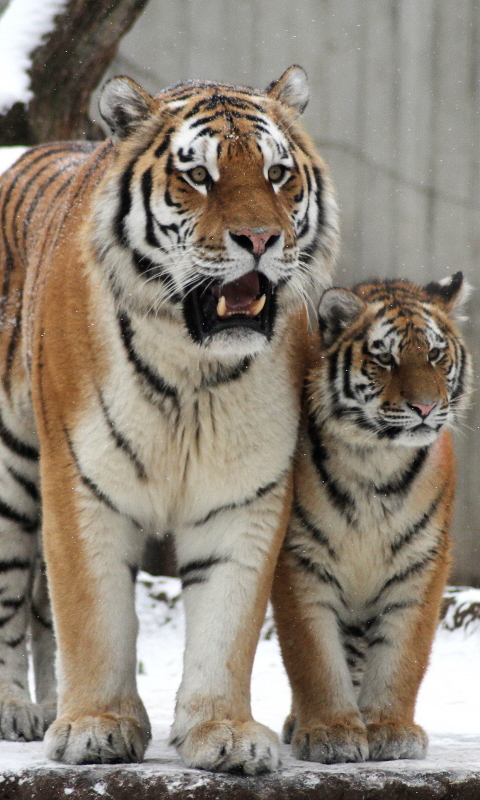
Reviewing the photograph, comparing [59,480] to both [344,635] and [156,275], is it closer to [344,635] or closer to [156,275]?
[156,275]

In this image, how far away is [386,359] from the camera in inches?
110

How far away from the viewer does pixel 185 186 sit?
2393 millimetres

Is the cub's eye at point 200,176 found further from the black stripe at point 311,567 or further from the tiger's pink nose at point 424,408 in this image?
Answer: the black stripe at point 311,567

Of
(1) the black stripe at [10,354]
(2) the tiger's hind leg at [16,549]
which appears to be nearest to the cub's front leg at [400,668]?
(2) the tiger's hind leg at [16,549]

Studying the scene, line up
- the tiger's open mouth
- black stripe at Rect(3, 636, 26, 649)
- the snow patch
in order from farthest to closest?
1. the snow patch
2. black stripe at Rect(3, 636, 26, 649)
3. the tiger's open mouth

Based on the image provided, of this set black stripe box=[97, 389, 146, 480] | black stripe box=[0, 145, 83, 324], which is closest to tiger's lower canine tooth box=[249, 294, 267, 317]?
black stripe box=[97, 389, 146, 480]

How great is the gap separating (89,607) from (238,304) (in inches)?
29.1

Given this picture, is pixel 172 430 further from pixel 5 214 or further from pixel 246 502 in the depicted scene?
pixel 5 214

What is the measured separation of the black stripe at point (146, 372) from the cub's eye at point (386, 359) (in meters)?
0.55

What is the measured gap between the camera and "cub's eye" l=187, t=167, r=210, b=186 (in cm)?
237

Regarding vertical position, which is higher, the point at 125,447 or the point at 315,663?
the point at 125,447

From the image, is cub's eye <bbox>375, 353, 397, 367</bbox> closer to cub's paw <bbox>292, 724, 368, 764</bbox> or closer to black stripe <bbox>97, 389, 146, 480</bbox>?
black stripe <bbox>97, 389, 146, 480</bbox>

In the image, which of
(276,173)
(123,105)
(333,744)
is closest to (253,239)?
(276,173)

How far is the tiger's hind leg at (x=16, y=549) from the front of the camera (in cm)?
310
